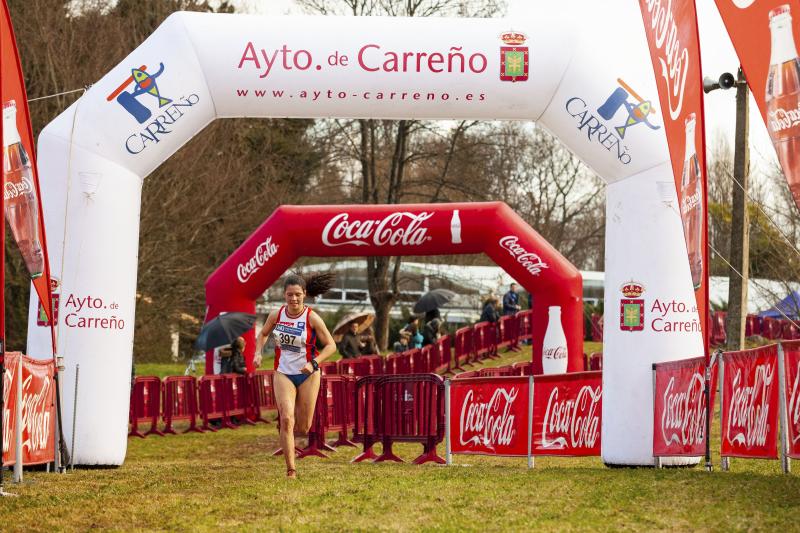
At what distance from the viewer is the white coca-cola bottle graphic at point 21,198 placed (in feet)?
29.5

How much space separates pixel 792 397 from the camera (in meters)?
8.00

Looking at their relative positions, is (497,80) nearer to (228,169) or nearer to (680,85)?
(680,85)

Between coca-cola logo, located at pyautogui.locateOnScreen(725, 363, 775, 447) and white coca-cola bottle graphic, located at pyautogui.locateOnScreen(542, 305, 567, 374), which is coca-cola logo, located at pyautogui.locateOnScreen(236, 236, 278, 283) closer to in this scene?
white coca-cola bottle graphic, located at pyautogui.locateOnScreen(542, 305, 567, 374)

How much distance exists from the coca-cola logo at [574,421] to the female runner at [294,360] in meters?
3.31

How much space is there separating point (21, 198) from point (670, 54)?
5.19 metres

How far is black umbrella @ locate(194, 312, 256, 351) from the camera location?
1920 centimetres

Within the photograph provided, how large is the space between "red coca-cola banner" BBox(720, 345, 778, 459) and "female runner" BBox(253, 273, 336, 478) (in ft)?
10.4

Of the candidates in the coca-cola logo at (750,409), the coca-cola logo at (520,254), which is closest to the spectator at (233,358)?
the coca-cola logo at (520,254)

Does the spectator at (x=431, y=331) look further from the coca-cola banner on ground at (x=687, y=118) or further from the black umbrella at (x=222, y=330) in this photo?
the coca-cola banner on ground at (x=687, y=118)

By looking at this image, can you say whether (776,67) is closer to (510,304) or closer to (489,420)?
(489,420)

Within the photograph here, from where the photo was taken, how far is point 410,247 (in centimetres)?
1894

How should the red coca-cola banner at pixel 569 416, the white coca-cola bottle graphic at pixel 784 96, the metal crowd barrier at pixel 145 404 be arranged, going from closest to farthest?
the white coca-cola bottle graphic at pixel 784 96
the red coca-cola banner at pixel 569 416
the metal crowd barrier at pixel 145 404

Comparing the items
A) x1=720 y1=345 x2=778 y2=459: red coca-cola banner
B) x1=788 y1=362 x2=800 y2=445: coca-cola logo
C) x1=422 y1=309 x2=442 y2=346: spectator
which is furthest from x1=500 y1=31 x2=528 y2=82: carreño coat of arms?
x1=422 y1=309 x2=442 y2=346: spectator

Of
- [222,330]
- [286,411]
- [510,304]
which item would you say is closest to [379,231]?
[222,330]
